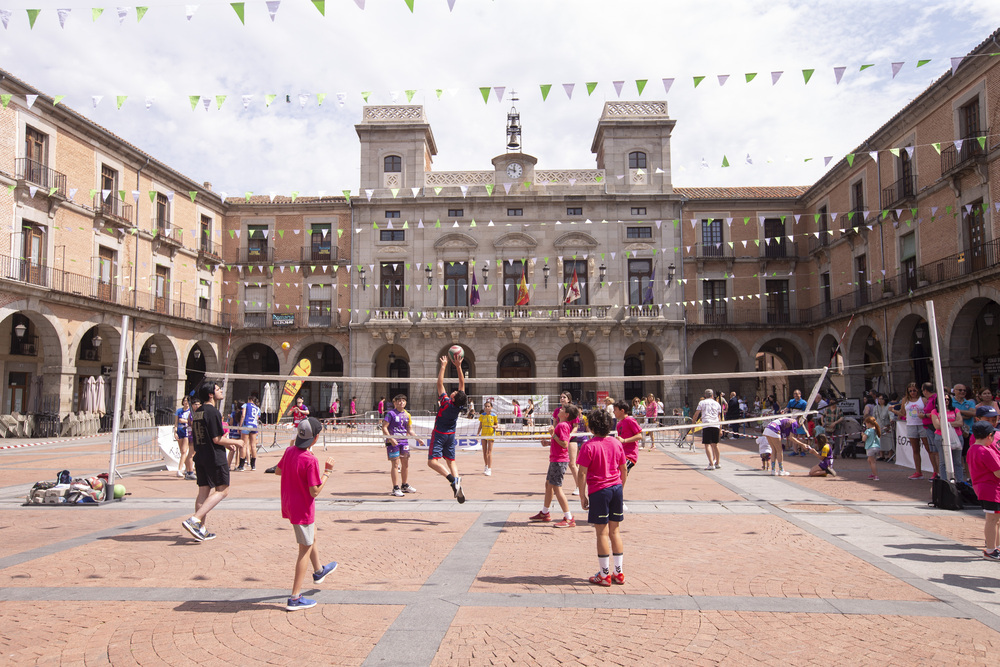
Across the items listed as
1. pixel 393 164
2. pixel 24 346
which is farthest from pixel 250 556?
pixel 393 164

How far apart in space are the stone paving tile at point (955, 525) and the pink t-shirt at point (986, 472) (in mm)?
905

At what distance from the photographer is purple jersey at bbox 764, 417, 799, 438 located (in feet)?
43.9

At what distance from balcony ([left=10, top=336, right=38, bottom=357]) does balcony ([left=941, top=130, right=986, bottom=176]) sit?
114ft

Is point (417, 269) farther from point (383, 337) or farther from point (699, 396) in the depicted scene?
point (699, 396)

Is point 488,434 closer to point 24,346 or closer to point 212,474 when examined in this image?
point 212,474

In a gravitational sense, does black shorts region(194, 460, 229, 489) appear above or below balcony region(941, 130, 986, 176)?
below

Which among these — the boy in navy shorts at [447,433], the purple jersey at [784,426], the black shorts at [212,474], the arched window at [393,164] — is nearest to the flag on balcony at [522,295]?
the arched window at [393,164]

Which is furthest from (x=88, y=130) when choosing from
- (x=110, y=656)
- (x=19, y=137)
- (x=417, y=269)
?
(x=110, y=656)

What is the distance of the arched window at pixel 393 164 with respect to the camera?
35281mm

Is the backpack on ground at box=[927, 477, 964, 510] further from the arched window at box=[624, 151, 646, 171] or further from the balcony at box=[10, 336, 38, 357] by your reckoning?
the balcony at box=[10, 336, 38, 357]

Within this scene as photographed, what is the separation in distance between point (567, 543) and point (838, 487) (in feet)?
22.3

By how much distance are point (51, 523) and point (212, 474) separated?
2830 millimetres

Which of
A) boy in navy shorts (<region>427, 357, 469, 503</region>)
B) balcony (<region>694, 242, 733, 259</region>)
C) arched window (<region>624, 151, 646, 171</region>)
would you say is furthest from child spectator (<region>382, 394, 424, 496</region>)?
balcony (<region>694, 242, 733, 259</region>)

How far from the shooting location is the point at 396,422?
10.8 meters
